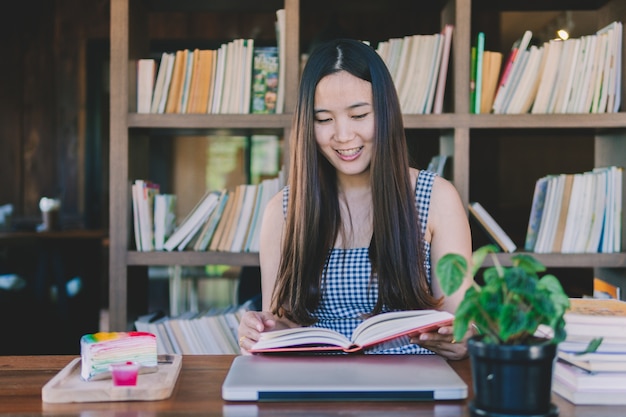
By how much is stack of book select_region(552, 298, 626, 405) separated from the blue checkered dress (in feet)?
2.27

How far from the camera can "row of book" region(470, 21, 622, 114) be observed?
7.58 feet

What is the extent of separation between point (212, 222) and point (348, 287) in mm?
784

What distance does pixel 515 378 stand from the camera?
2.92 ft

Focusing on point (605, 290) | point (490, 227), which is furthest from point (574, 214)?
point (605, 290)

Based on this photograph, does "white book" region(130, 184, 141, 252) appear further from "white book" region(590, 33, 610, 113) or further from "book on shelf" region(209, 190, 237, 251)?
"white book" region(590, 33, 610, 113)

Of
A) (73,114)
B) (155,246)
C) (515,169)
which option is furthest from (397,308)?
(515,169)

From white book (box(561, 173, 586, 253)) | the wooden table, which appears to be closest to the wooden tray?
the wooden table

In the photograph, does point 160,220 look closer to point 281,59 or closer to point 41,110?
point 281,59

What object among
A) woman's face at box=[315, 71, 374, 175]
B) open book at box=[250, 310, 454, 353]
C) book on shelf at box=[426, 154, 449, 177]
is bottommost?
open book at box=[250, 310, 454, 353]

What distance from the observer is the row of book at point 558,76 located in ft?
7.58

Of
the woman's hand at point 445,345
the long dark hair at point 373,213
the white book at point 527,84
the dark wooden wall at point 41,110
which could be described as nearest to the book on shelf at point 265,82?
the long dark hair at point 373,213

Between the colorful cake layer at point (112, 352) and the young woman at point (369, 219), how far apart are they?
1.63 feet

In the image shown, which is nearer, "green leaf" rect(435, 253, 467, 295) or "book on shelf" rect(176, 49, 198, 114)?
"green leaf" rect(435, 253, 467, 295)

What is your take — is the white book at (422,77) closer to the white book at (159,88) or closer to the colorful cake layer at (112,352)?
the white book at (159,88)
